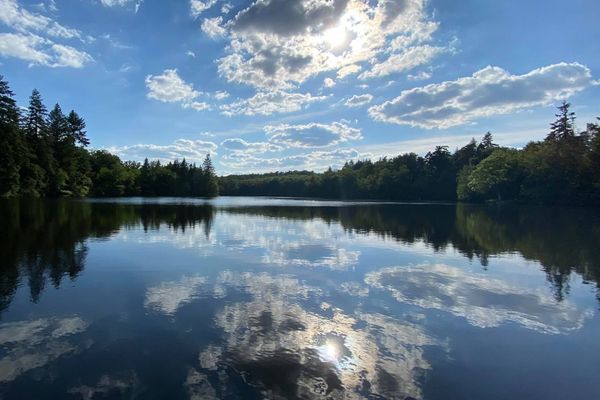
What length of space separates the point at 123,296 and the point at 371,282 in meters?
8.61

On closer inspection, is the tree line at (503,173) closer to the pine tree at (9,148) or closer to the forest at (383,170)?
the forest at (383,170)

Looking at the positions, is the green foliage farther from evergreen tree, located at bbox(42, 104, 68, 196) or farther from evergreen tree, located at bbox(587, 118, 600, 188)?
evergreen tree, located at bbox(42, 104, 68, 196)

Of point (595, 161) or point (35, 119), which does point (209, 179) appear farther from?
point (595, 161)

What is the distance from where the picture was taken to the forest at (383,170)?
7388 centimetres

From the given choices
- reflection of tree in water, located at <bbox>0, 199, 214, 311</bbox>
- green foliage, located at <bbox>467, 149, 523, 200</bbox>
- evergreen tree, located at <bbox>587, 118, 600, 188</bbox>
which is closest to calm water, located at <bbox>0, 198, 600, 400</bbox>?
reflection of tree in water, located at <bbox>0, 199, 214, 311</bbox>

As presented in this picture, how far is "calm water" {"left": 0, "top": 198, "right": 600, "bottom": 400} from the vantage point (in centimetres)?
685

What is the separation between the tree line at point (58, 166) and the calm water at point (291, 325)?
60663 millimetres

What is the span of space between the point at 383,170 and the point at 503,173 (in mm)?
65636

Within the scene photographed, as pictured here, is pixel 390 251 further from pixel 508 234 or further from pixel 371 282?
pixel 508 234

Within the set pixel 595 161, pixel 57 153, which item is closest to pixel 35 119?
pixel 57 153

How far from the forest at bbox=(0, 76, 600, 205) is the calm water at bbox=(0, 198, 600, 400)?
2584 inches

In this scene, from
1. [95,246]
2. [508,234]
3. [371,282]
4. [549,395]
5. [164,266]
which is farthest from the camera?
[508,234]

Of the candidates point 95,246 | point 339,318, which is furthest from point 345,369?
point 95,246

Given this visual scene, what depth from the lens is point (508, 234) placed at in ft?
105
